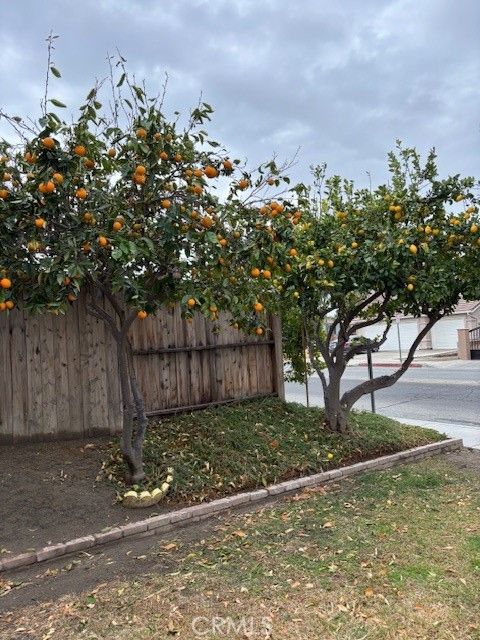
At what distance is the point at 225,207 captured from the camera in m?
4.22

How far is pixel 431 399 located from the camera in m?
11.6

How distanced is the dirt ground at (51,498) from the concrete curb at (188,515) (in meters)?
0.12

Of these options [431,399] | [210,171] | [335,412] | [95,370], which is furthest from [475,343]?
[210,171]

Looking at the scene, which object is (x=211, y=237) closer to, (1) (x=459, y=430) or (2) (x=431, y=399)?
(1) (x=459, y=430)

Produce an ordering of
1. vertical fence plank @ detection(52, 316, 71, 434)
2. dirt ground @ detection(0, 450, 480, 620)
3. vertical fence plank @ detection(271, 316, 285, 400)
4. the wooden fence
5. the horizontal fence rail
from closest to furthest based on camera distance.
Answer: dirt ground @ detection(0, 450, 480, 620) < the wooden fence < vertical fence plank @ detection(52, 316, 71, 434) < vertical fence plank @ detection(271, 316, 285, 400) < the horizontal fence rail

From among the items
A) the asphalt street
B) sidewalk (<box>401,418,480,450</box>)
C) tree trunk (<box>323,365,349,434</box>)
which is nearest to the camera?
tree trunk (<box>323,365,349,434</box>)

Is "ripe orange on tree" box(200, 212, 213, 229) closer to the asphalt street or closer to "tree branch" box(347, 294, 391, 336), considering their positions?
"tree branch" box(347, 294, 391, 336)

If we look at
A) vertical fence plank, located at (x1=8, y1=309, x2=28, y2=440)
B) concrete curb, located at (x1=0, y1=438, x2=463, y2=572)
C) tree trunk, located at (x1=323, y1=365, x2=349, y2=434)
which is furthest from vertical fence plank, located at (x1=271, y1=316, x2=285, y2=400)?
vertical fence plank, located at (x1=8, y1=309, x2=28, y2=440)

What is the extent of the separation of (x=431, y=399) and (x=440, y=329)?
74.3 feet

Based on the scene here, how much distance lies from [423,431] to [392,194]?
11.3 feet

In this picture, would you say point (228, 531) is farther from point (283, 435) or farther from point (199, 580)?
point (283, 435)

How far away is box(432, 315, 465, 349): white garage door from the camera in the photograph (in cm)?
3142

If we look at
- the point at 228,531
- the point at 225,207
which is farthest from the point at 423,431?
the point at 225,207

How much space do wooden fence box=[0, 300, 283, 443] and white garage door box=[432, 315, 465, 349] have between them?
27.5m
